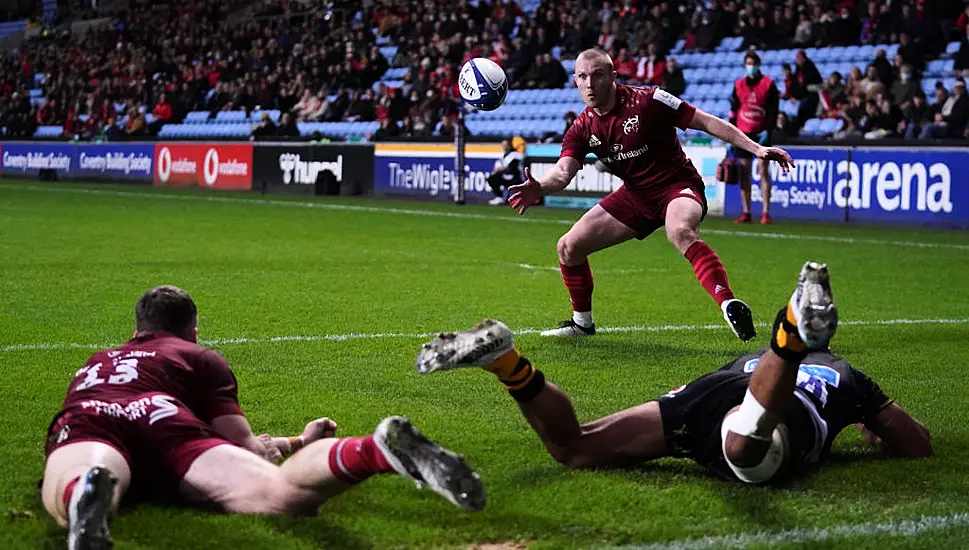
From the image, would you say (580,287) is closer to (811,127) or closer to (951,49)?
(811,127)

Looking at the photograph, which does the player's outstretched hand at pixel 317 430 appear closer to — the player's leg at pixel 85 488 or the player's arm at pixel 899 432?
the player's leg at pixel 85 488

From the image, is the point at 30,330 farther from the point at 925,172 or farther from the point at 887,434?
the point at 925,172

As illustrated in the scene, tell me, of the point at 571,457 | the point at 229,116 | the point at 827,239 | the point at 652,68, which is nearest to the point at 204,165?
the point at 229,116

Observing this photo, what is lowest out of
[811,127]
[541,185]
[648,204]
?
[648,204]

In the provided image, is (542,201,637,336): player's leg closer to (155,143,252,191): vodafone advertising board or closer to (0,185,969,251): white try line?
(0,185,969,251): white try line

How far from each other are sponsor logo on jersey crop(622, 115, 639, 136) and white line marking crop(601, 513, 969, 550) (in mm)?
4613

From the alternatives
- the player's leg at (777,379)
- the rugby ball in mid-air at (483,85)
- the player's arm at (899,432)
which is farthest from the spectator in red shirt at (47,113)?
the player's leg at (777,379)

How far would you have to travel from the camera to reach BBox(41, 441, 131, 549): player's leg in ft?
11.6

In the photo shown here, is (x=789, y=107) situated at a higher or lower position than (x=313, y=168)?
higher

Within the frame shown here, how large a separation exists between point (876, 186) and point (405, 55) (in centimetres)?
1708

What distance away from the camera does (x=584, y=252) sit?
875 centimetres

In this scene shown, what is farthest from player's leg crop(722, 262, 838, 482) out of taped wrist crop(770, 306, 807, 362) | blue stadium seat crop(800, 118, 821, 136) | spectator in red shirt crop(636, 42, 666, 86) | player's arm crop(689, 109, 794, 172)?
spectator in red shirt crop(636, 42, 666, 86)

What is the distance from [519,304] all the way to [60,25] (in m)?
47.6

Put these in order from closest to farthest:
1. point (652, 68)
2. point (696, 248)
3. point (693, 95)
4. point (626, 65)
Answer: point (696, 248) → point (652, 68) → point (693, 95) → point (626, 65)
